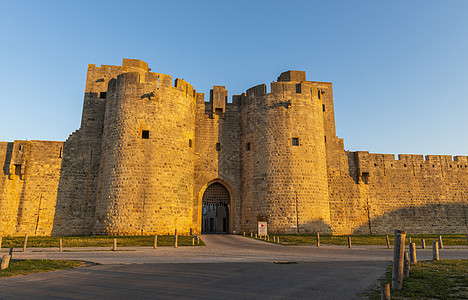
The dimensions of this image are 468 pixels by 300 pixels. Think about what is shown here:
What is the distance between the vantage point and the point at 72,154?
77.0ft

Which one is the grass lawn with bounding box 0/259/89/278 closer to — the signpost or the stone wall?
the signpost

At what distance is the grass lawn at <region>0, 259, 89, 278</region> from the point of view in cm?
749

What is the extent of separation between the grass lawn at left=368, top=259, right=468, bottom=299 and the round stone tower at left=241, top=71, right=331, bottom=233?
44.9 feet

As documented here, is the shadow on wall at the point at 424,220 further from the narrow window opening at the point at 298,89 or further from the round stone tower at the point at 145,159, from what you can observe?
the round stone tower at the point at 145,159

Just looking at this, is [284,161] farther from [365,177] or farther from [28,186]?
[28,186]

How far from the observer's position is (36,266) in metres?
8.34

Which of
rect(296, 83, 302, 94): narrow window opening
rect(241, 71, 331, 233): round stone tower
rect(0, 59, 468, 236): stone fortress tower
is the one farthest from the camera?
rect(296, 83, 302, 94): narrow window opening

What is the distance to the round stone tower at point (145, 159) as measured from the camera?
2052 centimetres

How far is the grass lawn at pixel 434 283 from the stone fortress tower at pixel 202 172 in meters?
13.9

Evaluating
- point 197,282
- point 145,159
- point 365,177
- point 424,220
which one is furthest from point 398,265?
point 424,220

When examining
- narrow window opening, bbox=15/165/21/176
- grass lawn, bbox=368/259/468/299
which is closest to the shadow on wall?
grass lawn, bbox=368/259/468/299

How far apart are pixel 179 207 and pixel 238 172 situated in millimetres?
5707

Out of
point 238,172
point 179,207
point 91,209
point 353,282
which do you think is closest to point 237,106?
point 238,172

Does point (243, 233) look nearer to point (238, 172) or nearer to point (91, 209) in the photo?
point (238, 172)
